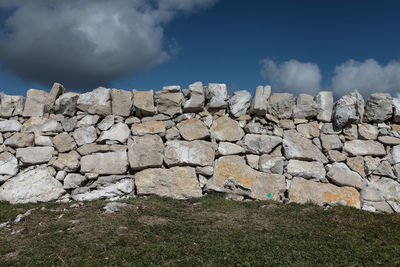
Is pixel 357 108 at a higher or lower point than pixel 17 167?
higher

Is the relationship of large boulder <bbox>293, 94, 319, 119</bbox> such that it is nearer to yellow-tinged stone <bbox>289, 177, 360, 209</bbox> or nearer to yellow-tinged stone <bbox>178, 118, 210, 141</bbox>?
yellow-tinged stone <bbox>289, 177, 360, 209</bbox>

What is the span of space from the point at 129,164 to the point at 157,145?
91 centimetres

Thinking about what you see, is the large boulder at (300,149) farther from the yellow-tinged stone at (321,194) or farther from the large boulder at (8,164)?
the large boulder at (8,164)

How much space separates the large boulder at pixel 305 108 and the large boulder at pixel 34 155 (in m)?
6.98

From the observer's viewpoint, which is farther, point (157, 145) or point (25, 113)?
point (25, 113)

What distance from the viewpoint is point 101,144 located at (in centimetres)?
839

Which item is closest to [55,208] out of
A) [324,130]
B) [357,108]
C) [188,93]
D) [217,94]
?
[188,93]

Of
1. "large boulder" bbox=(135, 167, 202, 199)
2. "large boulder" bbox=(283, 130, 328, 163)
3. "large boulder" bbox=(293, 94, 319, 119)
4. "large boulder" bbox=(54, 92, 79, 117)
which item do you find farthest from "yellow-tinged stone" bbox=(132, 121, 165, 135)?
"large boulder" bbox=(293, 94, 319, 119)

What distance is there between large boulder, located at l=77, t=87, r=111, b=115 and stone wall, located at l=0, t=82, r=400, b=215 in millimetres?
29

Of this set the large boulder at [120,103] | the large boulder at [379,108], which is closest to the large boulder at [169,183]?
the large boulder at [120,103]

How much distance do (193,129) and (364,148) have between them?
4.72 metres

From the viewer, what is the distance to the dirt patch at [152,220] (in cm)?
575

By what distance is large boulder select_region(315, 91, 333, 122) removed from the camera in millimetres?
8594

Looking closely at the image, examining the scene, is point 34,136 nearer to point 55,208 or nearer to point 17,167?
point 17,167
